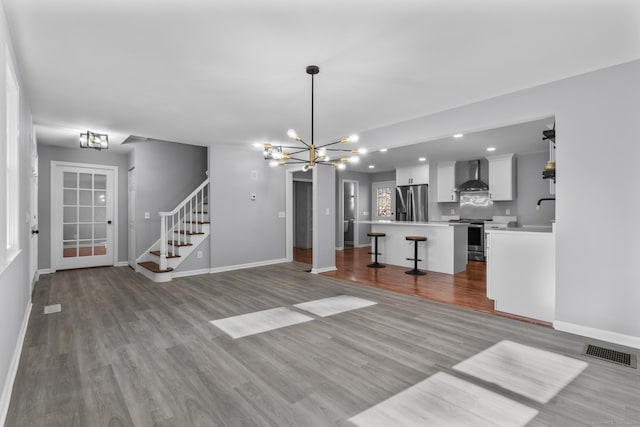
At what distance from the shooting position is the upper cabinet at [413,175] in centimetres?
839

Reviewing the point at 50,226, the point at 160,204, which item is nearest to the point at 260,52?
the point at 160,204

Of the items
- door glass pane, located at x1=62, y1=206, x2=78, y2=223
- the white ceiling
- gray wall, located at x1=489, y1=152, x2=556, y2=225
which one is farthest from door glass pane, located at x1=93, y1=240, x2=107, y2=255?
gray wall, located at x1=489, y1=152, x2=556, y2=225

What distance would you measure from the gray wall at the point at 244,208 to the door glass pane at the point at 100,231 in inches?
105

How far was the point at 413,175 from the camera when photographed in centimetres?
862

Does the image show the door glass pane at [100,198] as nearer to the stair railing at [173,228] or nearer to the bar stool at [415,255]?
the stair railing at [173,228]

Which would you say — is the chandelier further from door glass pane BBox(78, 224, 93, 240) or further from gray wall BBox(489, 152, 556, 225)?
door glass pane BBox(78, 224, 93, 240)

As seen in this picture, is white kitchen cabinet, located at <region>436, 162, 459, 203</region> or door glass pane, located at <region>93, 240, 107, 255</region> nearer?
door glass pane, located at <region>93, 240, 107, 255</region>

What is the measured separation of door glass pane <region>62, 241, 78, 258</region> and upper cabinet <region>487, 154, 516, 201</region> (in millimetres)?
9100

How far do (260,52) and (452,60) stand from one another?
1.66 meters

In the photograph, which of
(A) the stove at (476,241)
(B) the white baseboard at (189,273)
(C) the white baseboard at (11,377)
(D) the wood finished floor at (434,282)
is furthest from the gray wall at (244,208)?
(A) the stove at (476,241)

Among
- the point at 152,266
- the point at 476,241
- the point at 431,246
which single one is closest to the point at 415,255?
the point at 431,246

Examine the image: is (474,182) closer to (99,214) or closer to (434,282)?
(434,282)

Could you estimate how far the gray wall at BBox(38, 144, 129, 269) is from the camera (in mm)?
6199

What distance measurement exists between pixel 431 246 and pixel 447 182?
104 inches
